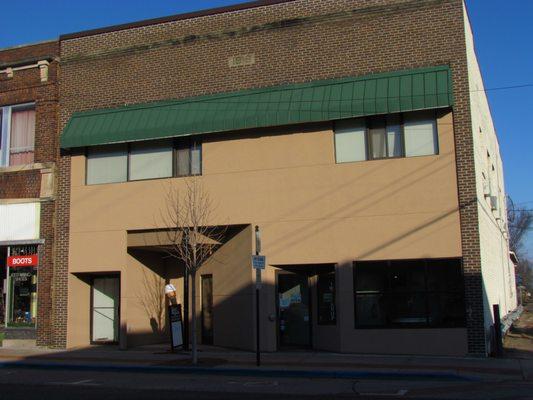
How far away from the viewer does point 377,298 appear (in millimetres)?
16391

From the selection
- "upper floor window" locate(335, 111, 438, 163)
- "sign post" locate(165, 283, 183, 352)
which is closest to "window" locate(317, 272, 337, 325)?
"upper floor window" locate(335, 111, 438, 163)

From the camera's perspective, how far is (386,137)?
16.7m

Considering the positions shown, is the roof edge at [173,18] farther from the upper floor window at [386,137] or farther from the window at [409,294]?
the window at [409,294]

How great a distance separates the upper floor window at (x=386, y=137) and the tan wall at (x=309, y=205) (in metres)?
0.24

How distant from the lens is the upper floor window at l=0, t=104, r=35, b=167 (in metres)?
20.5

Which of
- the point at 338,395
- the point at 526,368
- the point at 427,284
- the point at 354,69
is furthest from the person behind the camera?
the point at 354,69

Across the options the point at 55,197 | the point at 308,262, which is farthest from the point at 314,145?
the point at 55,197

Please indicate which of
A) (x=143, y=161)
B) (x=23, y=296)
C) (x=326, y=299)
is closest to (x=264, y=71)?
(x=143, y=161)

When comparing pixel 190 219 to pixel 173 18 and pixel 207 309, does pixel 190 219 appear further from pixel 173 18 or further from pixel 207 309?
pixel 173 18

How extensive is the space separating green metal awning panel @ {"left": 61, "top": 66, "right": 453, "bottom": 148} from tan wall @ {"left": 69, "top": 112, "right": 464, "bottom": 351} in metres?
0.60

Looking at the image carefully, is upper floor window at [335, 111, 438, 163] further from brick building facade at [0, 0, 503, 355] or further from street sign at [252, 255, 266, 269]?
street sign at [252, 255, 266, 269]

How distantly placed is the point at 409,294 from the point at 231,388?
20.2 feet

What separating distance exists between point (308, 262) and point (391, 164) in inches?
136

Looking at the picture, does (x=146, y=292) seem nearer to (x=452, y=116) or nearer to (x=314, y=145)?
(x=314, y=145)
